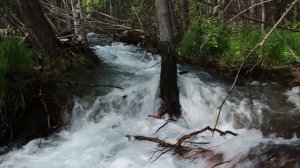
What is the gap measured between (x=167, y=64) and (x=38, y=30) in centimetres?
339

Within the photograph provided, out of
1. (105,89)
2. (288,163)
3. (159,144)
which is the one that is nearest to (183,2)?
(105,89)

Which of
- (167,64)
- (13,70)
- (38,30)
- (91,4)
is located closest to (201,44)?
(167,64)

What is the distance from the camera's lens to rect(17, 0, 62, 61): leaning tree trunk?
8258 mm

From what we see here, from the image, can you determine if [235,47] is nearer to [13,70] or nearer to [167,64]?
[167,64]

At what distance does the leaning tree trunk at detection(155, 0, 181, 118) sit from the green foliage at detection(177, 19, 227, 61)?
2768 millimetres

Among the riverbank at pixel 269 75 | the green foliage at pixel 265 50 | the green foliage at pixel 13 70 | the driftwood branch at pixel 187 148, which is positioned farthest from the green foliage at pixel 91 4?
the driftwood branch at pixel 187 148

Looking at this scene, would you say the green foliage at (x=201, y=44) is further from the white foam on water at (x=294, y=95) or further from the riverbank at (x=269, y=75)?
the white foam on water at (x=294, y=95)

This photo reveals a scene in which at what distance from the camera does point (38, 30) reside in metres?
8.34

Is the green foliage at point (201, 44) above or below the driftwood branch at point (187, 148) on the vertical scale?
above

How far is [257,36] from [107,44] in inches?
194

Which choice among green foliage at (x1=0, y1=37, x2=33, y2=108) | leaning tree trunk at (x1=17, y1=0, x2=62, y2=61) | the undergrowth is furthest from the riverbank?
green foliage at (x1=0, y1=37, x2=33, y2=108)

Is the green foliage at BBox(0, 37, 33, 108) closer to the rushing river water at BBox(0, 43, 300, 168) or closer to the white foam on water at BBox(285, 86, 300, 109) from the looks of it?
the rushing river water at BBox(0, 43, 300, 168)

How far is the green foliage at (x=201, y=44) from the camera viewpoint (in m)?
9.18

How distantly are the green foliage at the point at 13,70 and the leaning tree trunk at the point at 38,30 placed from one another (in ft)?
5.57
